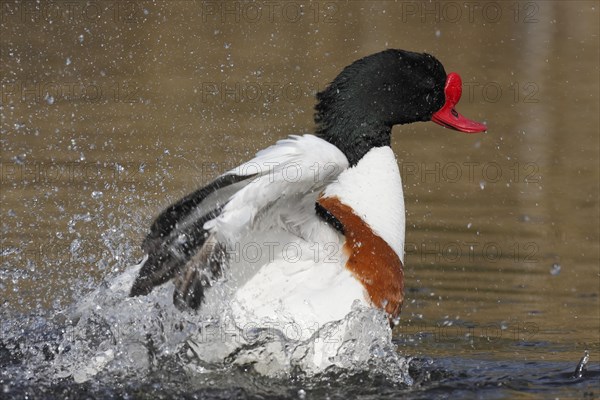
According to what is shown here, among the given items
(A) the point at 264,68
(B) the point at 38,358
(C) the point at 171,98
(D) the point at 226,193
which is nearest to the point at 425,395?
(D) the point at 226,193

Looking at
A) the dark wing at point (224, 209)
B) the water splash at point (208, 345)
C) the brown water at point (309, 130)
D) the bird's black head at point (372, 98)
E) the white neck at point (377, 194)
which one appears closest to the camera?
the dark wing at point (224, 209)

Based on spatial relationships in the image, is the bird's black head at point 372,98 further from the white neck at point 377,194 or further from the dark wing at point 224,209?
the dark wing at point 224,209

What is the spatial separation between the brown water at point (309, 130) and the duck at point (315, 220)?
A: 843 mm

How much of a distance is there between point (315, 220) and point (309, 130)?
4249mm

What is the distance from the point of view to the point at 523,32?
12492mm

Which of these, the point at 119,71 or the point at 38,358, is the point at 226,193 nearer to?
the point at 38,358

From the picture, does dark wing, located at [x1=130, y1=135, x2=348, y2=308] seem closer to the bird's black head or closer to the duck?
the duck

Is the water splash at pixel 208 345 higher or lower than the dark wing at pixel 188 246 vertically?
lower

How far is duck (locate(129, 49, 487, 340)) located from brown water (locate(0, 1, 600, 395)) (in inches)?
33.2

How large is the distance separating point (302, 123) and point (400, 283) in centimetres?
417

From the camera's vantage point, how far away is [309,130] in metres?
8.39

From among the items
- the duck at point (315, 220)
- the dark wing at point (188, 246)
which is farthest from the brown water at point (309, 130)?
the dark wing at point (188, 246)

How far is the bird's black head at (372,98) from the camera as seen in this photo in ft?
15.8

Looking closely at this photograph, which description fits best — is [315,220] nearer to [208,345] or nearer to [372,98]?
[208,345]
